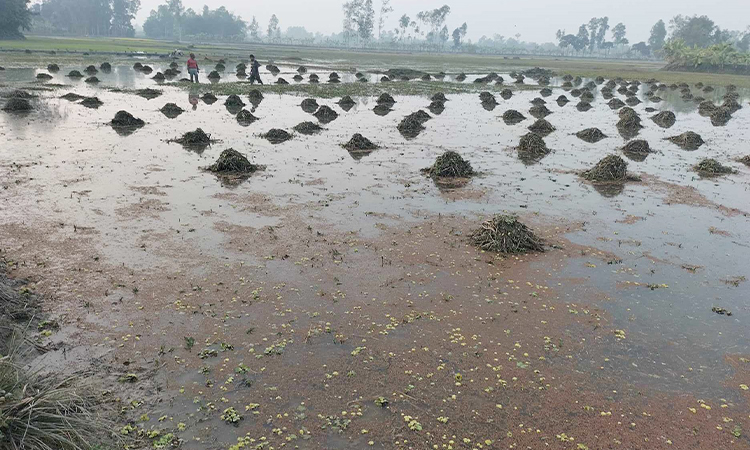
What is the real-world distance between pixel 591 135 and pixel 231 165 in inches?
749

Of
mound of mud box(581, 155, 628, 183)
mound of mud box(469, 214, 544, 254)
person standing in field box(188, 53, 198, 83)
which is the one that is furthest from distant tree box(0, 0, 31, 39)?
mound of mud box(469, 214, 544, 254)

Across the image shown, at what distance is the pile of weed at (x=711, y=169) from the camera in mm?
19891

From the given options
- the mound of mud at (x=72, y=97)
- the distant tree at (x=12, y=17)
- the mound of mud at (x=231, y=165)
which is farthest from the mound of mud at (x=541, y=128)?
the distant tree at (x=12, y=17)

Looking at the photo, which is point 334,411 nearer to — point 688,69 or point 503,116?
point 503,116

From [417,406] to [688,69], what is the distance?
11034cm

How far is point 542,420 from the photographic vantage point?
6363 millimetres

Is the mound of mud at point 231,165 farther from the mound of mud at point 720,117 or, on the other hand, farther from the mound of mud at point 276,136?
the mound of mud at point 720,117

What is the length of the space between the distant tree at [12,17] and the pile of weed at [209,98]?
69574mm

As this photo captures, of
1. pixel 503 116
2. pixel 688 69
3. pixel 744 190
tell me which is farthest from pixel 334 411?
pixel 688 69

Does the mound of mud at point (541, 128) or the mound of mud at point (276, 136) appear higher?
the mound of mud at point (541, 128)

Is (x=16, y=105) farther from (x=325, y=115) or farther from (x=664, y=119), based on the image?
(x=664, y=119)

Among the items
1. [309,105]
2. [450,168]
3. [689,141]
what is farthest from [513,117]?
[450,168]

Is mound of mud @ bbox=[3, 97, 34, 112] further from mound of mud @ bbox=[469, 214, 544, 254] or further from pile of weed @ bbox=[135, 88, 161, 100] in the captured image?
mound of mud @ bbox=[469, 214, 544, 254]

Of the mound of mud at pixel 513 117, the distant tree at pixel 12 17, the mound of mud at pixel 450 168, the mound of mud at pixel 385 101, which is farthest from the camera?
the distant tree at pixel 12 17
